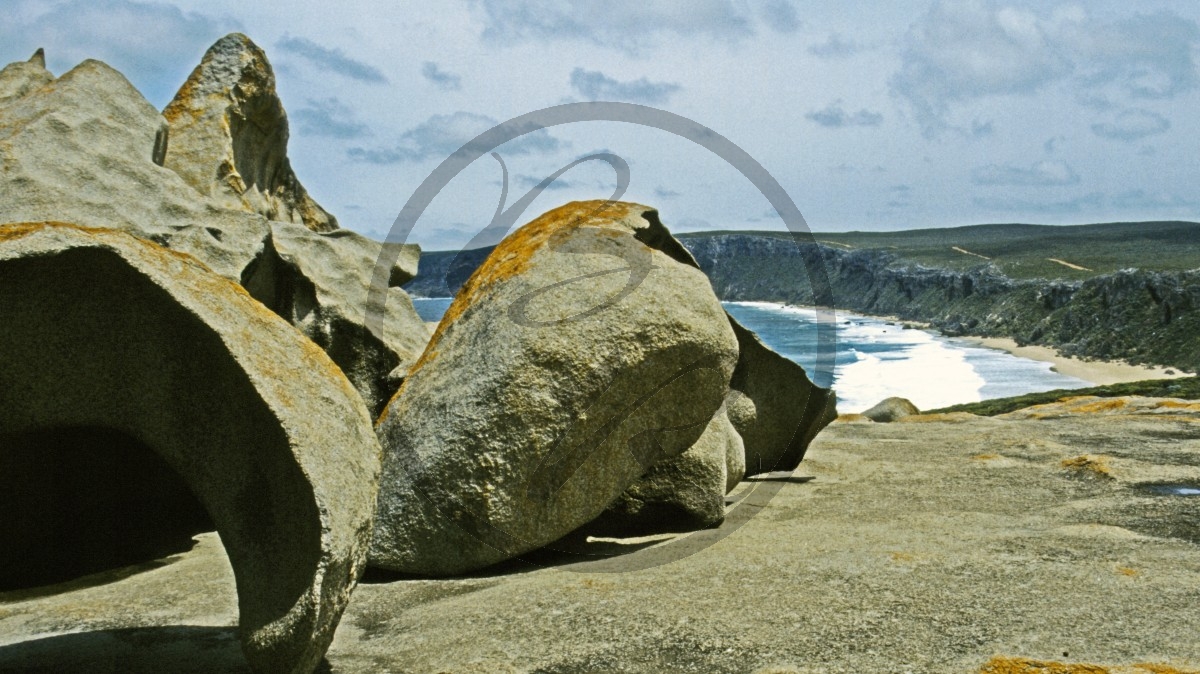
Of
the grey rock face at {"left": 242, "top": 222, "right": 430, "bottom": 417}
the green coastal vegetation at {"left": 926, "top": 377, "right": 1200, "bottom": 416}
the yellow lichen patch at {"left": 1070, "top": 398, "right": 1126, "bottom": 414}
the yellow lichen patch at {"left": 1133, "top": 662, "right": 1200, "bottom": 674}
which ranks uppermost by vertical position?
the grey rock face at {"left": 242, "top": 222, "right": 430, "bottom": 417}

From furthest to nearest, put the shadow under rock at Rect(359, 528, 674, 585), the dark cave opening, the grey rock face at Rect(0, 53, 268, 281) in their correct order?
the grey rock face at Rect(0, 53, 268, 281) < the shadow under rock at Rect(359, 528, 674, 585) < the dark cave opening

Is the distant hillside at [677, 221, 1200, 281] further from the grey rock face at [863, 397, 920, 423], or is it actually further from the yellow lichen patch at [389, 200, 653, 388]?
the yellow lichen patch at [389, 200, 653, 388]

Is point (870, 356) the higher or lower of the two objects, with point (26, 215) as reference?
lower

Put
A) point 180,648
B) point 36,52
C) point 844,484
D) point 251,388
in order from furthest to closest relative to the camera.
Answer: point 36,52 → point 844,484 → point 180,648 → point 251,388

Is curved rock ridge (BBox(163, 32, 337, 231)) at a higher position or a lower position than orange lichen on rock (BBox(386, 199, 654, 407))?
higher

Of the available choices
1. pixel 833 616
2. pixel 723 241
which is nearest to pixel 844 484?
pixel 833 616

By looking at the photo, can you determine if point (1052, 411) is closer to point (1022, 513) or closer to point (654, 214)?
point (1022, 513)

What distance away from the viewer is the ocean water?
1785 inches

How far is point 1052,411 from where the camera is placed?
15.8 meters

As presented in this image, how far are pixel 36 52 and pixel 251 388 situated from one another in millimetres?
9308

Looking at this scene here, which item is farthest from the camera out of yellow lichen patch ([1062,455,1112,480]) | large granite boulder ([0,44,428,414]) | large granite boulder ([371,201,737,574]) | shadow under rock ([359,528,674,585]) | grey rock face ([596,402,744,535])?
yellow lichen patch ([1062,455,1112,480])

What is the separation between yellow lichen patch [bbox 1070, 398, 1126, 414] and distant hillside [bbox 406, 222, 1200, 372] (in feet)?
16.3

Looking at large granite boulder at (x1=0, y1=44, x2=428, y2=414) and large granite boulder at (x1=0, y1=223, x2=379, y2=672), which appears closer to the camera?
large granite boulder at (x1=0, y1=223, x2=379, y2=672)

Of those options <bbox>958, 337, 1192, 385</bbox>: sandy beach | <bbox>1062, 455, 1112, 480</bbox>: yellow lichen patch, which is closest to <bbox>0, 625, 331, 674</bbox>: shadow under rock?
<bbox>1062, 455, 1112, 480</bbox>: yellow lichen patch
